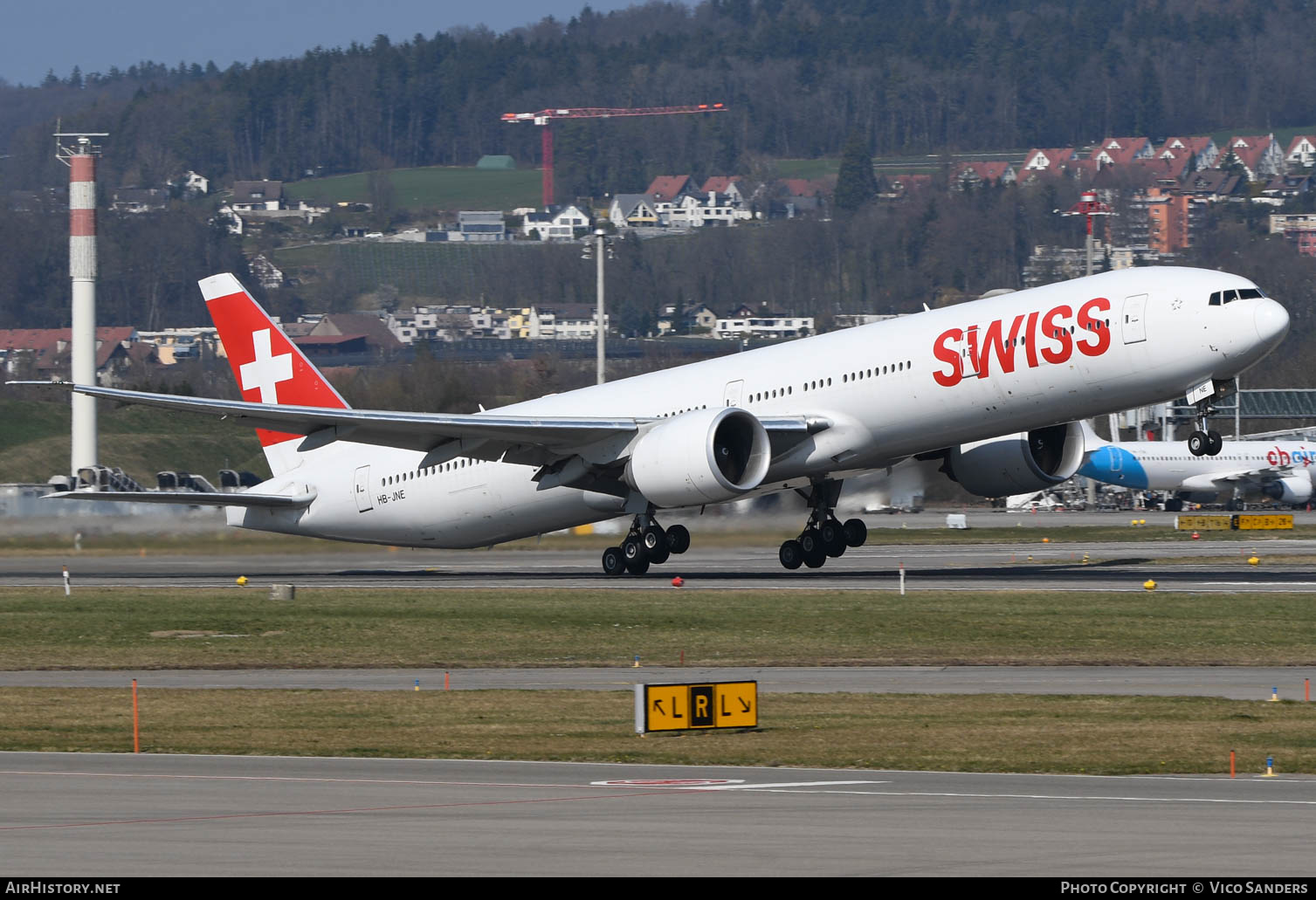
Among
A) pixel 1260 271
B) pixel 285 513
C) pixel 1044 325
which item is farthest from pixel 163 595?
pixel 1260 271

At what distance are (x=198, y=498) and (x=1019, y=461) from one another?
19.6 m

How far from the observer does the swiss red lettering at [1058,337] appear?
38094mm

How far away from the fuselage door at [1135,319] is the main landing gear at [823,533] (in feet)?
29.3

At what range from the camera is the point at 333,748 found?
21.2 meters

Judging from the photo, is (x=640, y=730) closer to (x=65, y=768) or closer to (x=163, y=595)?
(x=65, y=768)

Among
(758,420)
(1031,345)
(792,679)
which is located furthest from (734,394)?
(792,679)

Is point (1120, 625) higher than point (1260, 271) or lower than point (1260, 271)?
lower

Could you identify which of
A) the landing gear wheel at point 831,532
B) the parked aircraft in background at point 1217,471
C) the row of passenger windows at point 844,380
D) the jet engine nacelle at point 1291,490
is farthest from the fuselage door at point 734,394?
the jet engine nacelle at point 1291,490

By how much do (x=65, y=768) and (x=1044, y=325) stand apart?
24.2 meters

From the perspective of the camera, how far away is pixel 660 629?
34.8 meters

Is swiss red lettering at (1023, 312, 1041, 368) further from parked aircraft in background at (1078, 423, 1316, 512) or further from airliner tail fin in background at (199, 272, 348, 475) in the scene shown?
parked aircraft in background at (1078, 423, 1316, 512)

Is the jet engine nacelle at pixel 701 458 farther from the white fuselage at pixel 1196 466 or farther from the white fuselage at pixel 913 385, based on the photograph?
the white fuselage at pixel 1196 466

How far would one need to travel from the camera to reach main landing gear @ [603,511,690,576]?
43781 millimetres
